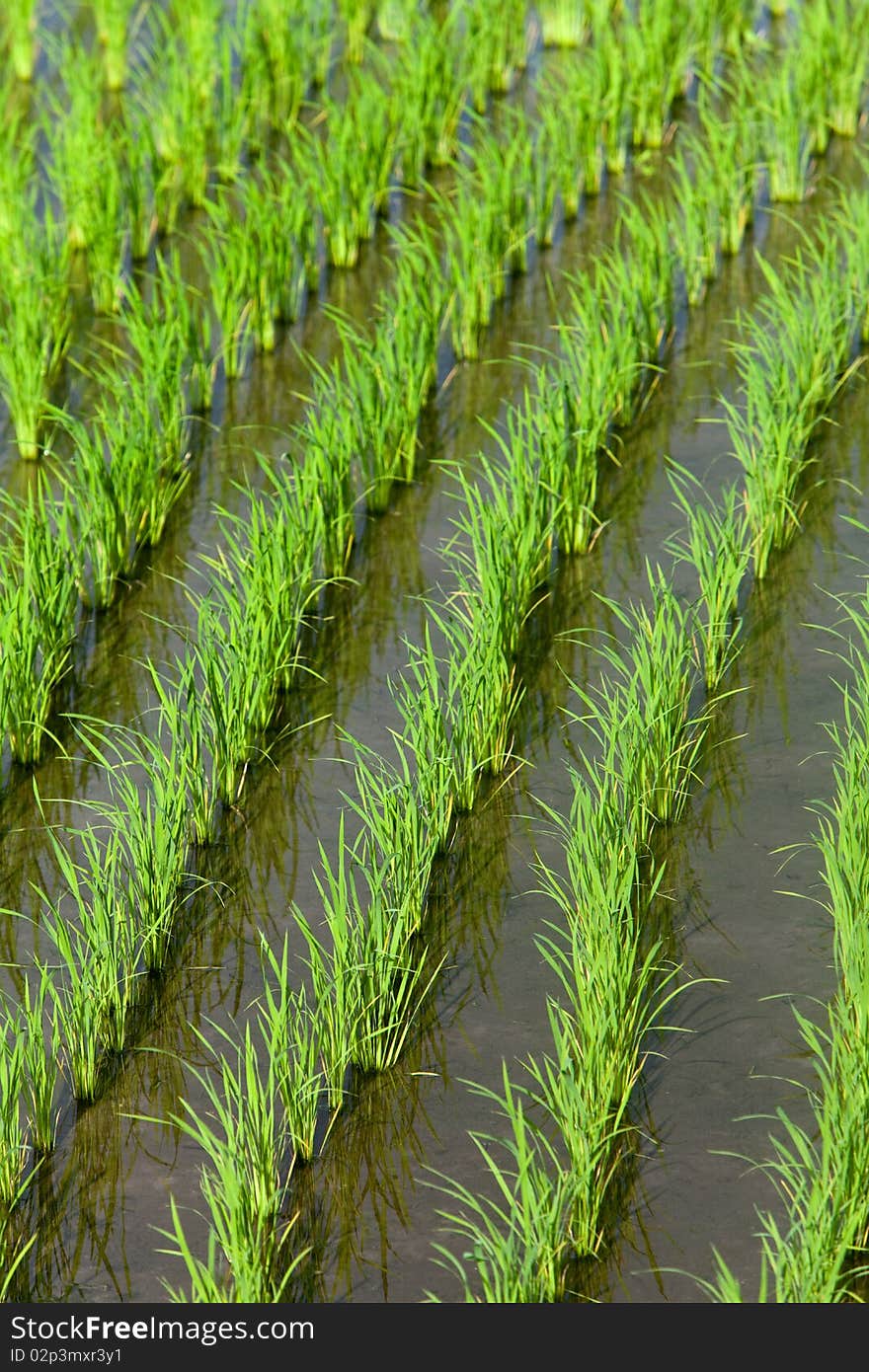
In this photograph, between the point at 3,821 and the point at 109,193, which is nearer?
the point at 3,821

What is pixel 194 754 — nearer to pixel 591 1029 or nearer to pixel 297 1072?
pixel 297 1072

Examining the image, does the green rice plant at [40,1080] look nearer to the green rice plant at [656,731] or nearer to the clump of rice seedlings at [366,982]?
the clump of rice seedlings at [366,982]

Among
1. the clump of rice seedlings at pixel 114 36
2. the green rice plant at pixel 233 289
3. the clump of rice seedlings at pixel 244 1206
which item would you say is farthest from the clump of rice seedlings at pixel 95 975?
the clump of rice seedlings at pixel 114 36

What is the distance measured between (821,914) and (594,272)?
9.59 feet

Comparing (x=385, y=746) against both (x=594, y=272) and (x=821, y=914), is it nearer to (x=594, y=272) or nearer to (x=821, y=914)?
(x=821, y=914)

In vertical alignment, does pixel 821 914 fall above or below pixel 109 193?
below

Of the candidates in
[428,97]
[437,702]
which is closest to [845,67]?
[428,97]

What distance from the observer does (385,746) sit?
3832mm

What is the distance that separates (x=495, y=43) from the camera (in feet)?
21.6

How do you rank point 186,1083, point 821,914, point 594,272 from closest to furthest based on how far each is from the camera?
point 186,1083 → point 821,914 → point 594,272

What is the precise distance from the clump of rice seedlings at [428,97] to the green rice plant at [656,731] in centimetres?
269

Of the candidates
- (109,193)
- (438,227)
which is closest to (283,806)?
(109,193)

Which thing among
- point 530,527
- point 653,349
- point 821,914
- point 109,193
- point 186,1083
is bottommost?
point 186,1083

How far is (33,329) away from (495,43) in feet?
8.99
